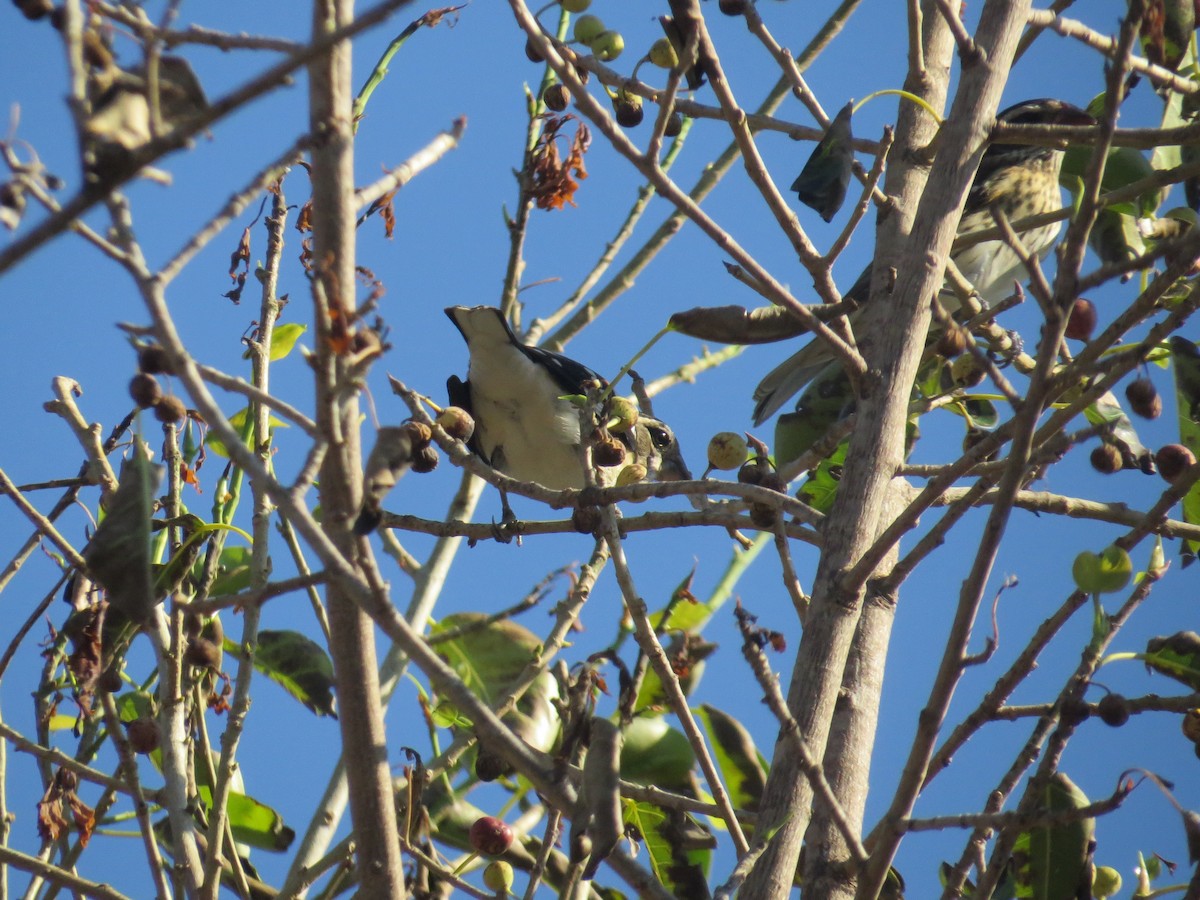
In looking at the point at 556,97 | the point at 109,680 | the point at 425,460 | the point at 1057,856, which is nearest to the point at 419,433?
the point at 425,460

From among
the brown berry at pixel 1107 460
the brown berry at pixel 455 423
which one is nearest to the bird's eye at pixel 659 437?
the brown berry at pixel 455 423

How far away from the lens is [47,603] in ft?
8.62

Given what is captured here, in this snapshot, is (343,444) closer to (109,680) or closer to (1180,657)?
(109,680)

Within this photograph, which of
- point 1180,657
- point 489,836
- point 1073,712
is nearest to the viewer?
point 1073,712

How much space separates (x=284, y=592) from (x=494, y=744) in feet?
1.10

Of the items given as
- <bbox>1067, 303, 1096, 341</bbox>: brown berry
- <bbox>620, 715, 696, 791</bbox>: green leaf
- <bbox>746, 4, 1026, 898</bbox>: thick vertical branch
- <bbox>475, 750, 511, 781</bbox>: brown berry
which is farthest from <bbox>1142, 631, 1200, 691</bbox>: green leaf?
<bbox>475, 750, 511, 781</bbox>: brown berry

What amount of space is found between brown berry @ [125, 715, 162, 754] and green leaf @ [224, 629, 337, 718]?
454 millimetres

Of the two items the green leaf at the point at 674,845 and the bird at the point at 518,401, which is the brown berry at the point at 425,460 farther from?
the bird at the point at 518,401

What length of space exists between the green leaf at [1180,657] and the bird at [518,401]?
122 inches

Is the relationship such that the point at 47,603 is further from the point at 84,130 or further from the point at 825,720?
the point at 84,130

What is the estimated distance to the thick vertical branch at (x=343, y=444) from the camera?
1.48m

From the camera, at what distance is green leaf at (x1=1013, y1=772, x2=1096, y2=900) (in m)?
2.48

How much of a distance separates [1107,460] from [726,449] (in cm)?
92

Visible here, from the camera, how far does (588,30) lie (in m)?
3.69
